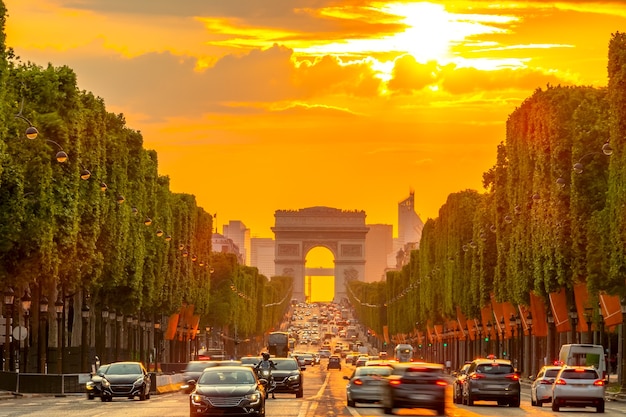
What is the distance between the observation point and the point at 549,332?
10788cm

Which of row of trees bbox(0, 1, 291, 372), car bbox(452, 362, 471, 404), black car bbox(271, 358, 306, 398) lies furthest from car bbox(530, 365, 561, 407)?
row of trees bbox(0, 1, 291, 372)

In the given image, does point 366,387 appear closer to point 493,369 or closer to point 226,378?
point 493,369

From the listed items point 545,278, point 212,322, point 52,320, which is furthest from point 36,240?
point 212,322

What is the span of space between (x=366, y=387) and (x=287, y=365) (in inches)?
565

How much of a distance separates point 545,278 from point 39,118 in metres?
37.2

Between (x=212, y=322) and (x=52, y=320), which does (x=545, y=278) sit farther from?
(x=212, y=322)

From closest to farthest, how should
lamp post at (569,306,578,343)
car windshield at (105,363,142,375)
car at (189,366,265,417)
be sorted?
car at (189,366,265,417), car windshield at (105,363,142,375), lamp post at (569,306,578,343)

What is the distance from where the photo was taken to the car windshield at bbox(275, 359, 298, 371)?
2965 inches

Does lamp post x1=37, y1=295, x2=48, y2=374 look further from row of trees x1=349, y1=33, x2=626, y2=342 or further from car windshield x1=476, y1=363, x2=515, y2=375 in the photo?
row of trees x1=349, y1=33, x2=626, y2=342

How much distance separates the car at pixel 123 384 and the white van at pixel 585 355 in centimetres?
2623

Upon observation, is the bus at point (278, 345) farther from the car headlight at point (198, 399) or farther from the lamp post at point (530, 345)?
the car headlight at point (198, 399)

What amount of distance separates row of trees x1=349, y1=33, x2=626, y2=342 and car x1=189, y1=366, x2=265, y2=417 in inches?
1339

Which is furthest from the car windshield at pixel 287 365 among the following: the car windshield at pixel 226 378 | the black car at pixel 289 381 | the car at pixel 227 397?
the car at pixel 227 397

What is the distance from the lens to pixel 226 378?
47.1 meters
